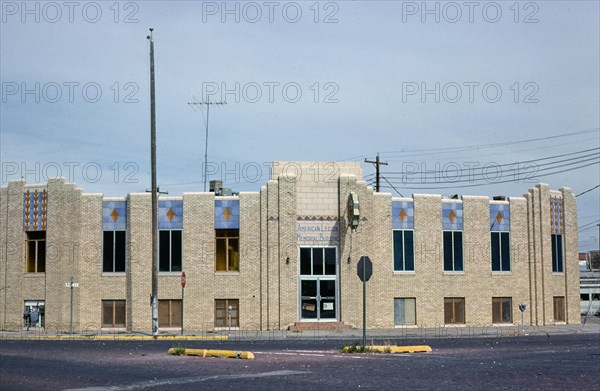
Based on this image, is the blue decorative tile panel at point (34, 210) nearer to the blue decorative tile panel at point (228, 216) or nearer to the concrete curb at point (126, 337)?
the concrete curb at point (126, 337)

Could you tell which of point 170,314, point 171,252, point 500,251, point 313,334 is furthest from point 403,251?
point 170,314

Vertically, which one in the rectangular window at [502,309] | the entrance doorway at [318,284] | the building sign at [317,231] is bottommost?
the rectangular window at [502,309]

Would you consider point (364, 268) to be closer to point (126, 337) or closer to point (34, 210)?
point (126, 337)

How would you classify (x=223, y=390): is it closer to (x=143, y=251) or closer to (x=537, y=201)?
(x=143, y=251)

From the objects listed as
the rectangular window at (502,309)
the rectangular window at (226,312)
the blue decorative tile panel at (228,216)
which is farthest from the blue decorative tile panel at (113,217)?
the rectangular window at (502,309)

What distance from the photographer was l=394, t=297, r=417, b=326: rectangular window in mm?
47656

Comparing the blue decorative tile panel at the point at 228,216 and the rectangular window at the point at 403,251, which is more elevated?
the blue decorative tile panel at the point at 228,216

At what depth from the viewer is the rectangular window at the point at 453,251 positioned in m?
48.5

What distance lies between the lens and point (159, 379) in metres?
19.2

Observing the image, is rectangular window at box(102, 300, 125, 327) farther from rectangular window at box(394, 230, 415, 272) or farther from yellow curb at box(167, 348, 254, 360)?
yellow curb at box(167, 348, 254, 360)

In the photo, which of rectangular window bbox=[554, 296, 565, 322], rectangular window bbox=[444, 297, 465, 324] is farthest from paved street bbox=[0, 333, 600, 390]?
rectangular window bbox=[554, 296, 565, 322]

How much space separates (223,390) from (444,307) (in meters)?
32.9

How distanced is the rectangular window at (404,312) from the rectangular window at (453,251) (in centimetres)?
279

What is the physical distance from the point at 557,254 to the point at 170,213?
2227cm
